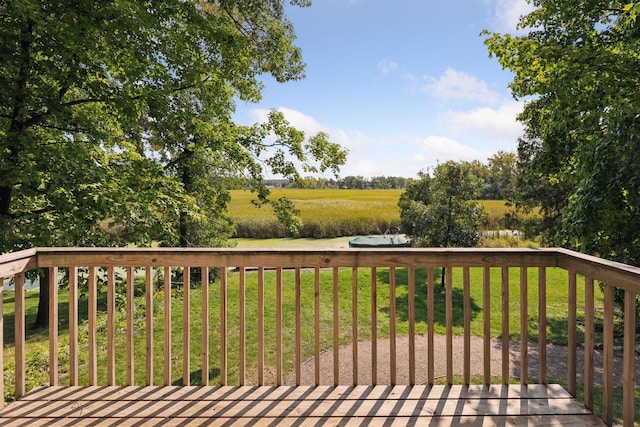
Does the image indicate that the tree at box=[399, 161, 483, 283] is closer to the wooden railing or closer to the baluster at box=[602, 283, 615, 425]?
the wooden railing

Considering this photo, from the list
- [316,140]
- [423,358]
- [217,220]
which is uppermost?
[316,140]

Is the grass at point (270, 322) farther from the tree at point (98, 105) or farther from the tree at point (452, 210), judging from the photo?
the tree at point (98, 105)

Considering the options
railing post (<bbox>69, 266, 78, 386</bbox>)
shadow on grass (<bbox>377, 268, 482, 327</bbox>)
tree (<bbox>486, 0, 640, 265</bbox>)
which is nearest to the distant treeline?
shadow on grass (<bbox>377, 268, 482, 327</bbox>)

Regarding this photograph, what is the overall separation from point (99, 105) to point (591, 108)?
5.84 meters

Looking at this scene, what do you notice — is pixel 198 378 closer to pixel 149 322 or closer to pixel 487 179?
pixel 149 322

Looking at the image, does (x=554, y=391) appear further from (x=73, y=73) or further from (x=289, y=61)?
(x=289, y=61)

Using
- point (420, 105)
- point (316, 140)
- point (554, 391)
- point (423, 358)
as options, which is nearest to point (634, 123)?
point (554, 391)

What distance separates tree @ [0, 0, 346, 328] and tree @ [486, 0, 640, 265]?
12.1ft

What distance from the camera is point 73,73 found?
13.6 feet

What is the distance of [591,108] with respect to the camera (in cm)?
364

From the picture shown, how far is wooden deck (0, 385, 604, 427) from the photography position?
1.80 m

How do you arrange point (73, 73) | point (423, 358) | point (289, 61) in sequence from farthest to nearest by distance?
1. point (289, 61)
2. point (423, 358)
3. point (73, 73)

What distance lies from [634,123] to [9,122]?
21.9 feet

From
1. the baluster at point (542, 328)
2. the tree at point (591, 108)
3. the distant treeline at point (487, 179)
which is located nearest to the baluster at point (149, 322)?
the baluster at point (542, 328)
